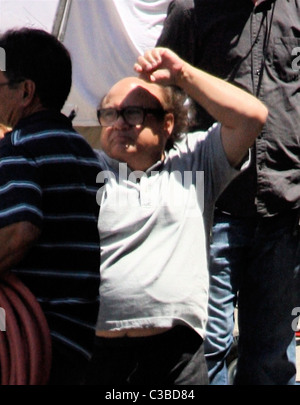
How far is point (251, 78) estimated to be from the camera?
3498 millimetres

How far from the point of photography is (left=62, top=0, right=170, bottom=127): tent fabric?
4664mm

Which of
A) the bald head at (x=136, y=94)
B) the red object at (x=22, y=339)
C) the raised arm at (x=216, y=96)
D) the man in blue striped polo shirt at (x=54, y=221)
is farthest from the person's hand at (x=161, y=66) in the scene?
the red object at (x=22, y=339)

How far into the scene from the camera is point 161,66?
3.01 metres

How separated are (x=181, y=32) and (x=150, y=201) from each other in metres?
0.83

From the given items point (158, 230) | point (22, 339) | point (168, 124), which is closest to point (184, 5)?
point (168, 124)

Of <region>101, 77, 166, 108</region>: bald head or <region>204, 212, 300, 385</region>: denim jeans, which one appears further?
<region>204, 212, 300, 385</region>: denim jeans

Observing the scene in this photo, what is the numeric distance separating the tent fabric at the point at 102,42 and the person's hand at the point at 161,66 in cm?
166

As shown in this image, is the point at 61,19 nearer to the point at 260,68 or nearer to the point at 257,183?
the point at 260,68

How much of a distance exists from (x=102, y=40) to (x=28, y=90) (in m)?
2.06

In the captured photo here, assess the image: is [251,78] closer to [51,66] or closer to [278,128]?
[278,128]

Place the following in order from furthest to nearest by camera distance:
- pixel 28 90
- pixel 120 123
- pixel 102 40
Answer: pixel 102 40 < pixel 120 123 < pixel 28 90

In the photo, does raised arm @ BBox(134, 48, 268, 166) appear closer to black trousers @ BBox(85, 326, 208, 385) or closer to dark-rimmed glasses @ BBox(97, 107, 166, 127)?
dark-rimmed glasses @ BBox(97, 107, 166, 127)

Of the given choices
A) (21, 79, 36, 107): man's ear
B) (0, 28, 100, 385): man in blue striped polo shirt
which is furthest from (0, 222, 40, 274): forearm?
(21, 79, 36, 107): man's ear
